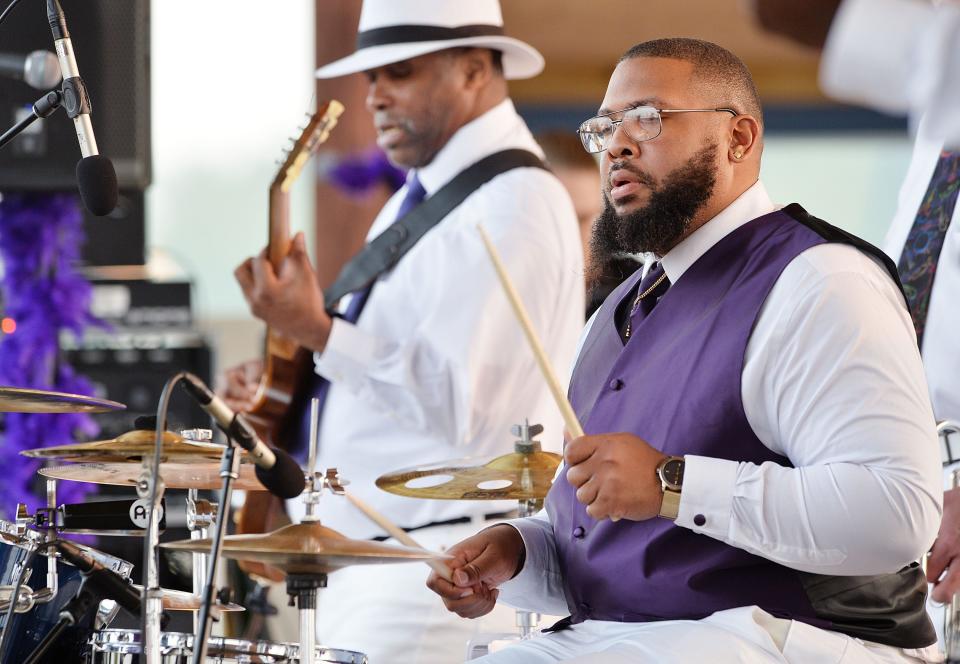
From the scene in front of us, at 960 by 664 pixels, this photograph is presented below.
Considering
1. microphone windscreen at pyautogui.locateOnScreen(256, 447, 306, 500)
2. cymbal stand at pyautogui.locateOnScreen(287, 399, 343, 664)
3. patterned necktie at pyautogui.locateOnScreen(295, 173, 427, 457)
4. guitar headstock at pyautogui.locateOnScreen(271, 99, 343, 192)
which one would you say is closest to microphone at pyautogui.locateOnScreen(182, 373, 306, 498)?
microphone windscreen at pyautogui.locateOnScreen(256, 447, 306, 500)

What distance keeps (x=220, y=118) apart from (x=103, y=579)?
6186 mm

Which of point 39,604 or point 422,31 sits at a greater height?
point 422,31

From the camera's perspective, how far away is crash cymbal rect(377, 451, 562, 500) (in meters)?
2.64

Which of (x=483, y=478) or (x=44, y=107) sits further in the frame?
(x=483, y=478)

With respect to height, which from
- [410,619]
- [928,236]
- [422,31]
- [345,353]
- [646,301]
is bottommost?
[410,619]

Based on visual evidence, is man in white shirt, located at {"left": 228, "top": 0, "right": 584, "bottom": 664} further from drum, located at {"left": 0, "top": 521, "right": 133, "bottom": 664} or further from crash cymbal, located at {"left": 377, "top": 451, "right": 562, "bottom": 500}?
drum, located at {"left": 0, "top": 521, "right": 133, "bottom": 664}

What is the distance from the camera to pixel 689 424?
2.11 metres

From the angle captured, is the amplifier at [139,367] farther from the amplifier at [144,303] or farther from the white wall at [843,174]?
the white wall at [843,174]

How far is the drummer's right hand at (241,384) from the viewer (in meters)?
3.92

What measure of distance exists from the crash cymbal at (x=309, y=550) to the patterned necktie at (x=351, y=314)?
1.63 metres

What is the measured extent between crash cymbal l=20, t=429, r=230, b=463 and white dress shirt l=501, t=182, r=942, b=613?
89 cm

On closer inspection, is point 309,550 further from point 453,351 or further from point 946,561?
point 453,351

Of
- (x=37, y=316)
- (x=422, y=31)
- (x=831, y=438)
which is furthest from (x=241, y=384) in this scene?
(x=831, y=438)

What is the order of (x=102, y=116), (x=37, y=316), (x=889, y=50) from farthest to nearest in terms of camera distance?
(x=37, y=316) < (x=102, y=116) < (x=889, y=50)
